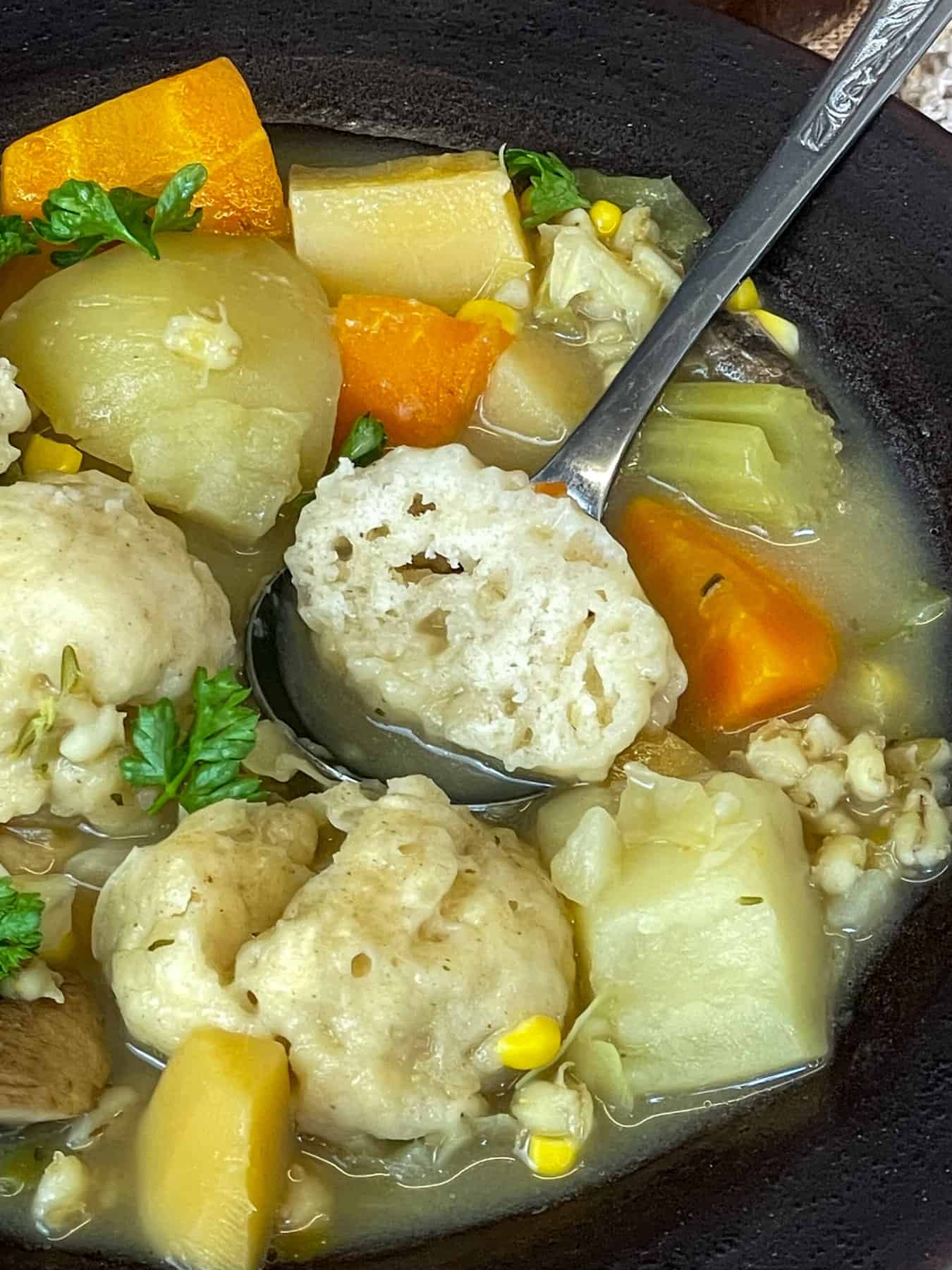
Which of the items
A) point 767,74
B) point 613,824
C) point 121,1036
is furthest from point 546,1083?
point 767,74

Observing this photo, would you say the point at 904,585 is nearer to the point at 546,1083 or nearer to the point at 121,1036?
the point at 546,1083

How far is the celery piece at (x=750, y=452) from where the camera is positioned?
2299mm

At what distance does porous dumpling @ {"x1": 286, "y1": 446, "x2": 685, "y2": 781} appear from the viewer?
6.29 ft

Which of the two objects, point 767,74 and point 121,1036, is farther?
point 767,74

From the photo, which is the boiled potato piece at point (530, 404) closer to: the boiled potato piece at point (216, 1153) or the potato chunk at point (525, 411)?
the potato chunk at point (525, 411)

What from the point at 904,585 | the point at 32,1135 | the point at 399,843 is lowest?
the point at 32,1135

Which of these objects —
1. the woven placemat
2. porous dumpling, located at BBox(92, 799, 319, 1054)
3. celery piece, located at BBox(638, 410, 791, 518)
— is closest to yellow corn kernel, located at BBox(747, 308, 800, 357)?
celery piece, located at BBox(638, 410, 791, 518)

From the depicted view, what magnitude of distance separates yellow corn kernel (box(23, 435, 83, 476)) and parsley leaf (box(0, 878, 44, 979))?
28.8 inches

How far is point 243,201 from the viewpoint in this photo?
243 cm

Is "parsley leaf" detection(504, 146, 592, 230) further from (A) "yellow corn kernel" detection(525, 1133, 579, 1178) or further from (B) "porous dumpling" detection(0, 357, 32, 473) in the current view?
(A) "yellow corn kernel" detection(525, 1133, 579, 1178)

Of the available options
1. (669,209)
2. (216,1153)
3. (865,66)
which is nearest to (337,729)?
(216,1153)

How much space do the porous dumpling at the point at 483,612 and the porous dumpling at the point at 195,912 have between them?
1.02 feet

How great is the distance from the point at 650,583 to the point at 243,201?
1012mm

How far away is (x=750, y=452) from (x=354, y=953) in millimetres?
1132
